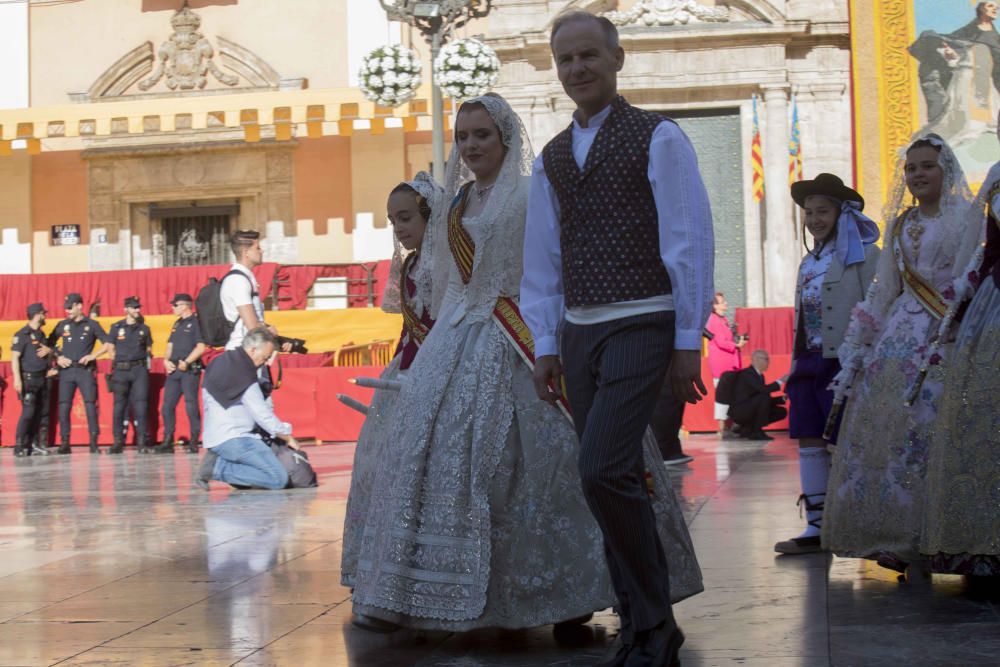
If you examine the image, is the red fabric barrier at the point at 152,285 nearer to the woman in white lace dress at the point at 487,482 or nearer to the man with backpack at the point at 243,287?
the man with backpack at the point at 243,287

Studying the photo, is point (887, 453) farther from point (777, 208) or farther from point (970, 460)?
point (777, 208)

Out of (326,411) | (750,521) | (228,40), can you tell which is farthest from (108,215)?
(750,521)

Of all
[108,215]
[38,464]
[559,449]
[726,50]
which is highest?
[726,50]

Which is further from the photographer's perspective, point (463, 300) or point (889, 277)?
point (889, 277)

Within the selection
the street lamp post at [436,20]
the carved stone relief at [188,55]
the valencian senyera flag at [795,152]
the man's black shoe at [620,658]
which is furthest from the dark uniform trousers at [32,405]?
the man's black shoe at [620,658]

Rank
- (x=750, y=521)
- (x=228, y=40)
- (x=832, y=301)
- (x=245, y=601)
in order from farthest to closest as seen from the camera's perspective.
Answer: (x=228, y=40) → (x=750, y=521) → (x=832, y=301) → (x=245, y=601)

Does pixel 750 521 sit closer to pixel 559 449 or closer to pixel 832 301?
pixel 832 301

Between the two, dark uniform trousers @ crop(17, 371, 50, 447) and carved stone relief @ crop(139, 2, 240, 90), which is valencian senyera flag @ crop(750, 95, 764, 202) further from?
dark uniform trousers @ crop(17, 371, 50, 447)

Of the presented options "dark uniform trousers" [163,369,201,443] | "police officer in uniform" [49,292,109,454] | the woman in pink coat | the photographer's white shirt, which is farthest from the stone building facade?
the photographer's white shirt

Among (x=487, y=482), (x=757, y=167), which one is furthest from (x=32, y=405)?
(x=487, y=482)

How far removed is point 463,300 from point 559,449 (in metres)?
0.56

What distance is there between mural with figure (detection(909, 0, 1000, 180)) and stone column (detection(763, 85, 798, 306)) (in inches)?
72.6

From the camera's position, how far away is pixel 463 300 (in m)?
4.33

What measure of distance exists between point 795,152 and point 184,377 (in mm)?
9112
